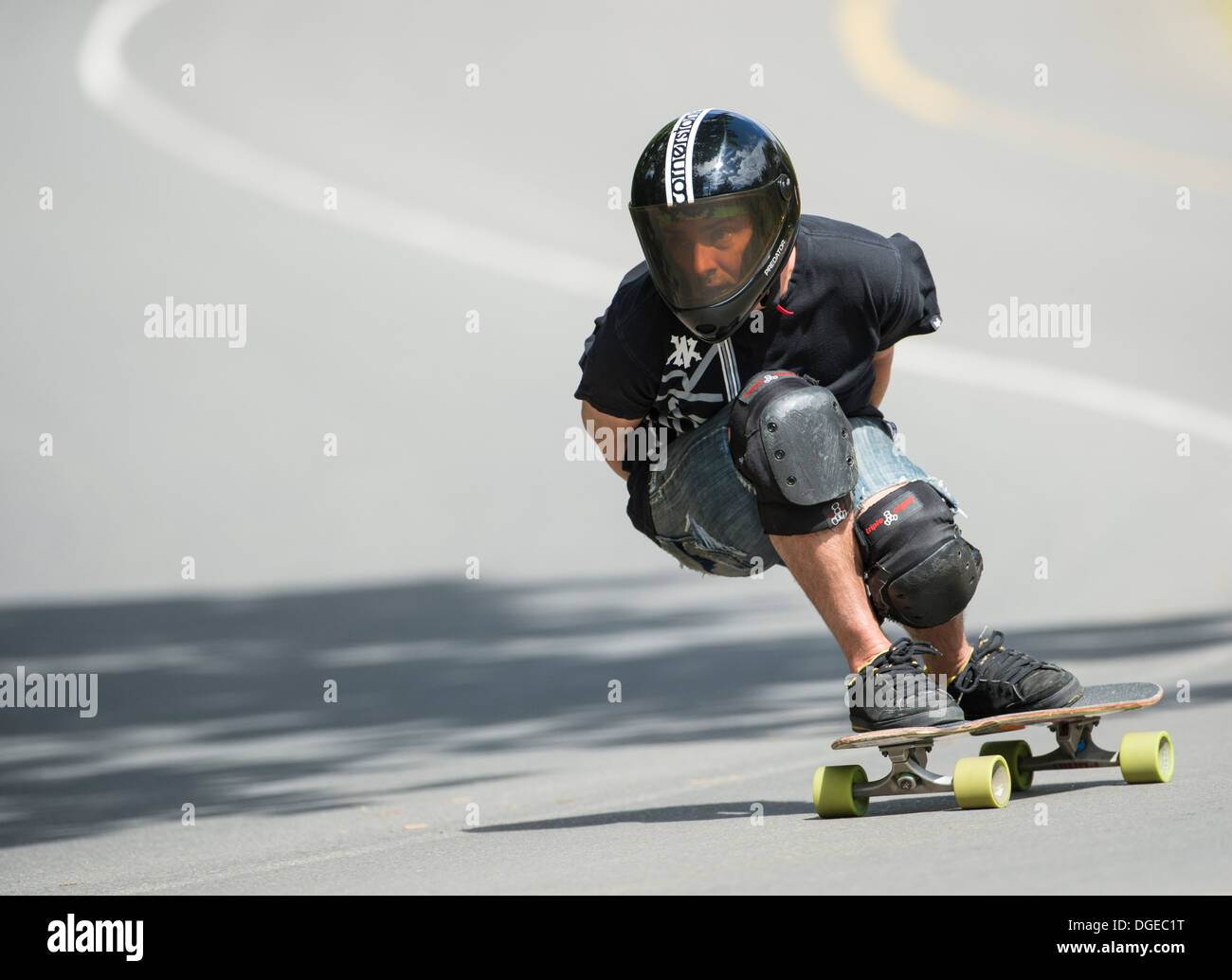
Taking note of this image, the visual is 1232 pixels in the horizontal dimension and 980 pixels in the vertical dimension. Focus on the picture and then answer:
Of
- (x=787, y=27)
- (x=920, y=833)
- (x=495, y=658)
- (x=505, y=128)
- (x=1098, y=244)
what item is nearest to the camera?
(x=920, y=833)

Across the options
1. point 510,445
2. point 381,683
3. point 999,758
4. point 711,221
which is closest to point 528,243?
point 510,445

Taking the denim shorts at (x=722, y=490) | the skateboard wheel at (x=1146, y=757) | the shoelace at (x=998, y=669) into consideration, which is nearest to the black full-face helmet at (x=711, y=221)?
the denim shorts at (x=722, y=490)

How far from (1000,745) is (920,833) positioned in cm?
69

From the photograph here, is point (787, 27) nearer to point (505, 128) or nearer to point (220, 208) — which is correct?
point (505, 128)

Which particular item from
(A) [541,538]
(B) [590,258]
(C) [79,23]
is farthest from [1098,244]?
(C) [79,23]

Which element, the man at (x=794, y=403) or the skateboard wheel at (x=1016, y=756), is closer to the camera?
the man at (x=794, y=403)

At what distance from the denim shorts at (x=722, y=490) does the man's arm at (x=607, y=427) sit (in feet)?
0.39

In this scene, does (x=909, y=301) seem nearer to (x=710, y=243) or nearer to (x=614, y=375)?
(x=710, y=243)

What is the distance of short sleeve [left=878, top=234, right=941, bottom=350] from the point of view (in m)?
4.29

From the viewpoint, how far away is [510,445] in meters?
11.0

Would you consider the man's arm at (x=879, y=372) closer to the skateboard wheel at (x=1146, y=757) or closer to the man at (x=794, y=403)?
the man at (x=794, y=403)

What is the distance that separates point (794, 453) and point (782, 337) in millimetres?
433

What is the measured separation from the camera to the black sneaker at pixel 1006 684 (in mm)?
4102

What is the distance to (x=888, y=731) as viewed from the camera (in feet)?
12.7
